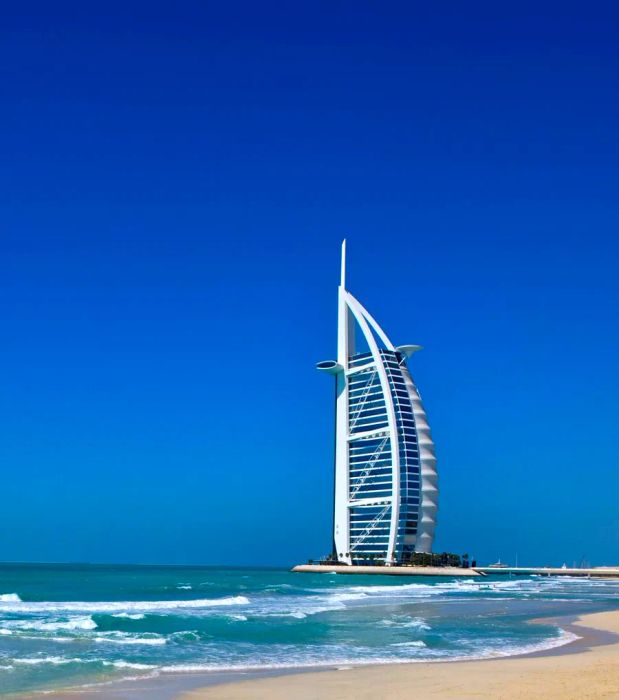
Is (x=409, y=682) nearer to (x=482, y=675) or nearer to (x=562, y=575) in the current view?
(x=482, y=675)

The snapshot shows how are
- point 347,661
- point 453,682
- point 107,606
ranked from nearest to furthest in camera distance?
1. point 453,682
2. point 347,661
3. point 107,606

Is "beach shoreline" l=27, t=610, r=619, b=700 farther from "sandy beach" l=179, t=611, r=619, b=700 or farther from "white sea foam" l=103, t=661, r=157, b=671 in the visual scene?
"white sea foam" l=103, t=661, r=157, b=671

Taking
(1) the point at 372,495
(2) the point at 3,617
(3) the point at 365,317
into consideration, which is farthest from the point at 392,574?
(2) the point at 3,617

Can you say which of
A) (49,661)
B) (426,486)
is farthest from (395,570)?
(49,661)

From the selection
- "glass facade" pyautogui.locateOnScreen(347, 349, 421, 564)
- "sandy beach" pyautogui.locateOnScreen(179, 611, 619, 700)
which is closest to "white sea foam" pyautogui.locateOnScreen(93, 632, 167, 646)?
"sandy beach" pyautogui.locateOnScreen(179, 611, 619, 700)

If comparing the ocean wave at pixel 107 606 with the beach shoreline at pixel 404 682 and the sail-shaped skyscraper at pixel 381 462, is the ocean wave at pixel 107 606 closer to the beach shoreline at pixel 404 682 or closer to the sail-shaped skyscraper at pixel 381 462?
the beach shoreline at pixel 404 682

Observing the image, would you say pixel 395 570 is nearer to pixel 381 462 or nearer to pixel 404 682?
pixel 381 462
